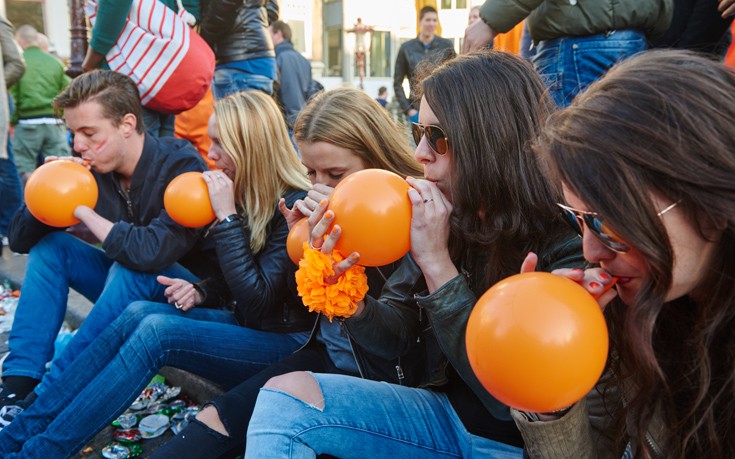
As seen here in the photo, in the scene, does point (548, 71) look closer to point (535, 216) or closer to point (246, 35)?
point (535, 216)

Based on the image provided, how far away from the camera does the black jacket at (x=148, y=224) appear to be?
2.93 meters

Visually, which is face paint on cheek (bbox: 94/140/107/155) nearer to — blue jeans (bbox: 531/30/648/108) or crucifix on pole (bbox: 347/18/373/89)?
blue jeans (bbox: 531/30/648/108)

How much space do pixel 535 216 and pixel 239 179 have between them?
160cm

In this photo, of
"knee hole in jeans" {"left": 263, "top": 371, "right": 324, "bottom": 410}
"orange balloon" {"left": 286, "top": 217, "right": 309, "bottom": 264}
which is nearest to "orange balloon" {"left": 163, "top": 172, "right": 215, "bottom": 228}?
"orange balloon" {"left": 286, "top": 217, "right": 309, "bottom": 264}

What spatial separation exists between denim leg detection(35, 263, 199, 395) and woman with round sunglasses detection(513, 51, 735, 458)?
212 centimetres

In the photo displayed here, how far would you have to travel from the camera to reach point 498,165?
1734 mm

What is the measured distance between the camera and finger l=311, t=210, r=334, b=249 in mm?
1674

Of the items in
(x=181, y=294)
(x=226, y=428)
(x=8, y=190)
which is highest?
(x=181, y=294)

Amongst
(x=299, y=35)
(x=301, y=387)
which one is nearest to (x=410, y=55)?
(x=301, y=387)

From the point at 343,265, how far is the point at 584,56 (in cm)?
Result: 180

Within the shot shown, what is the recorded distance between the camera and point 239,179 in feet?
9.43

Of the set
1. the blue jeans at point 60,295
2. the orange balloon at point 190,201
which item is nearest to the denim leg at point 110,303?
the blue jeans at point 60,295

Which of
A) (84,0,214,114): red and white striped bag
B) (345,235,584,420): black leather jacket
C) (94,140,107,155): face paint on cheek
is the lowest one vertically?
(345,235,584,420): black leather jacket

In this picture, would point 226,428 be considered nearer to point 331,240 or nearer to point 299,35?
point 331,240
